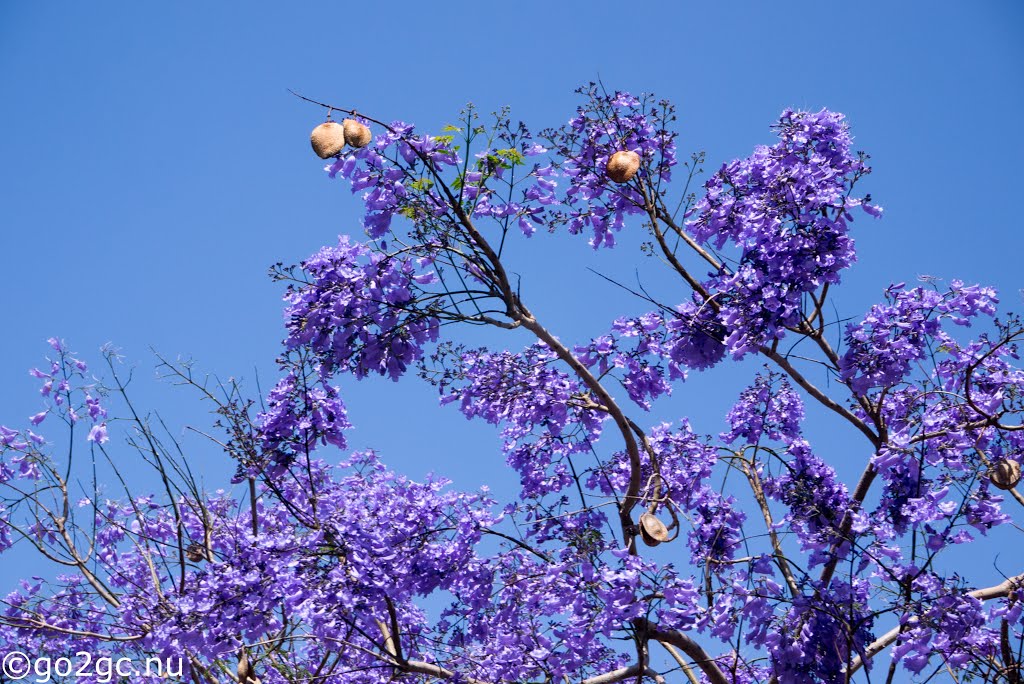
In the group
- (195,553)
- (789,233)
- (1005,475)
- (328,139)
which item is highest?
(328,139)

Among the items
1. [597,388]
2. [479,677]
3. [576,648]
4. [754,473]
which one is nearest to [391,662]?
[479,677]

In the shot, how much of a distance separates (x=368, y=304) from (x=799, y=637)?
2.81 m

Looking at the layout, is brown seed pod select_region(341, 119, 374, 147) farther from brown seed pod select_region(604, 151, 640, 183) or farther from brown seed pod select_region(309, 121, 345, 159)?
brown seed pod select_region(604, 151, 640, 183)

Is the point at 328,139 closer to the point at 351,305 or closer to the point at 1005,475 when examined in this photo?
the point at 351,305

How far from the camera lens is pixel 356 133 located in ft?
17.7

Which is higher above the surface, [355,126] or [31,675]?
[355,126]

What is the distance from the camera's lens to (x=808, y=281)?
548 centimetres

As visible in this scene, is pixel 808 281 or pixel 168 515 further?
pixel 168 515

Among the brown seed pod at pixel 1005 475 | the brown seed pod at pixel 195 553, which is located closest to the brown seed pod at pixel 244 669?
the brown seed pod at pixel 195 553

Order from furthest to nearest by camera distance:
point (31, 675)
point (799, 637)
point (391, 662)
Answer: point (31, 675) < point (391, 662) < point (799, 637)

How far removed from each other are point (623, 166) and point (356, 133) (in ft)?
5.31

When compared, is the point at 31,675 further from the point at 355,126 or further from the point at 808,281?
the point at 808,281

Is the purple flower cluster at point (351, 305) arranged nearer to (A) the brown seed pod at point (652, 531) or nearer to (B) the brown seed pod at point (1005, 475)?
(A) the brown seed pod at point (652, 531)

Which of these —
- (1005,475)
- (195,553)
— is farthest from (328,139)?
(1005,475)
